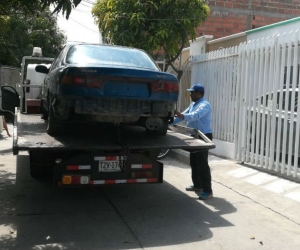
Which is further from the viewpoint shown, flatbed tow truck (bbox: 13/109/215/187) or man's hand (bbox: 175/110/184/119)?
man's hand (bbox: 175/110/184/119)

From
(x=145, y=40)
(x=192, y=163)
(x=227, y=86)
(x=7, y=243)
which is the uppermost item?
(x=145, y=40)

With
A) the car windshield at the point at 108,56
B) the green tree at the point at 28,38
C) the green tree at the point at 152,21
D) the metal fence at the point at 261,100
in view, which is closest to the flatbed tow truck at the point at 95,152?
the car windshield at the point at 108,56

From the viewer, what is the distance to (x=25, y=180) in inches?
294

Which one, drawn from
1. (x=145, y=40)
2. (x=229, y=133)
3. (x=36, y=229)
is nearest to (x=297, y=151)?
(x=229, y=133)

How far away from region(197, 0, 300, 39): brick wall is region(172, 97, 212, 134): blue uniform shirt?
10.4m

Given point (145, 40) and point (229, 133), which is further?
point (145, 40)

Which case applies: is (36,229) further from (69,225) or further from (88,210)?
(88,210)

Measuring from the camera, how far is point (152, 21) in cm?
1093

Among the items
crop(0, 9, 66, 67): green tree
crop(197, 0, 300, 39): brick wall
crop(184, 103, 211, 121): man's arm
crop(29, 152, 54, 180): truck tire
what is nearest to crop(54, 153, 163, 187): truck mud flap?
crop(29, 152, 54, 180): truck tire

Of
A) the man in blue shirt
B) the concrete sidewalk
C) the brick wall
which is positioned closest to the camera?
the concrete sidewalk

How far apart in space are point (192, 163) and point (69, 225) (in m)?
2.27

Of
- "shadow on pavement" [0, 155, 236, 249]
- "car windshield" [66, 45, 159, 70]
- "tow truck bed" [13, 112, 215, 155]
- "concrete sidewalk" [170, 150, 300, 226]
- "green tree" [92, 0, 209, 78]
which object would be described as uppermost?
"green tree" [92, 0, 209, 78]

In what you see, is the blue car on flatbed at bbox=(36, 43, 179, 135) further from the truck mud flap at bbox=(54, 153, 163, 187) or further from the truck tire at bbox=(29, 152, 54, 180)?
the truck mud flap at bbox=(54, 153, 163, 187)

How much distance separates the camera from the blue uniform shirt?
20.5ft
